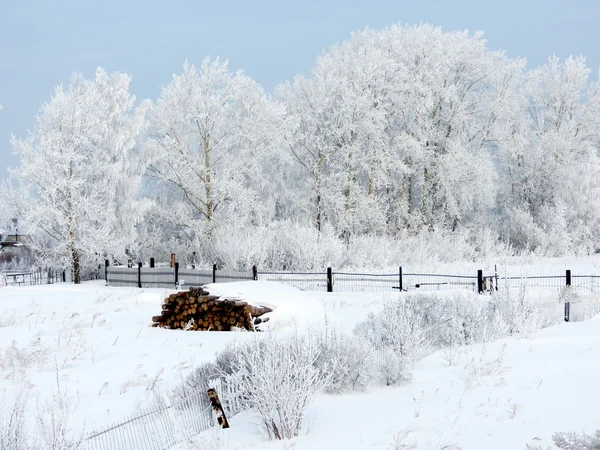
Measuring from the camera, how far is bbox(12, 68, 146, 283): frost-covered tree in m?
27.2

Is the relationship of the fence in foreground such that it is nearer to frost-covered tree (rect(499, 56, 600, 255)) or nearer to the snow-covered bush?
frost-covered tree (rect(499, 56, 600, 255))

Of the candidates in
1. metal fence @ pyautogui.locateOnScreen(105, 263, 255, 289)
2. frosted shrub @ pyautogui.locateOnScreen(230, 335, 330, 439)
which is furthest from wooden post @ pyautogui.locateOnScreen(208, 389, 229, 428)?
metal fence @ pyautogui.locateOnScreen(105, 263, 255, 289)

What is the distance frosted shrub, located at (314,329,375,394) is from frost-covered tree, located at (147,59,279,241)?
23.4 meters

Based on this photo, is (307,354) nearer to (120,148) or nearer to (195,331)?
(195,331)

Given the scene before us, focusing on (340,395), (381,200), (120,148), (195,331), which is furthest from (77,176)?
(340,395)

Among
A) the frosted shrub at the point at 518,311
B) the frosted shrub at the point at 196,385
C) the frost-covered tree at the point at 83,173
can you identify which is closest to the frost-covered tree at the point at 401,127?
the frost-covered tree at the point at 83,173

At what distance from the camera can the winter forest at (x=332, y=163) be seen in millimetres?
27859

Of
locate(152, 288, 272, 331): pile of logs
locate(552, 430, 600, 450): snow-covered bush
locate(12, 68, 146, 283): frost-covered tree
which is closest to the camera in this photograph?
locate(552, 430, 600, 450): snow-covered bush

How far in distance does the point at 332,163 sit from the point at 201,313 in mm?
21158

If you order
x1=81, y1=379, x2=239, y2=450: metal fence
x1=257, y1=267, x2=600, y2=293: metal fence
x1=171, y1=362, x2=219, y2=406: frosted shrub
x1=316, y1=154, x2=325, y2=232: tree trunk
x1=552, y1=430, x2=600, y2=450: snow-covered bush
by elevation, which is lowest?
x1=81, y1=379, x2=239, y2=450: metal fence

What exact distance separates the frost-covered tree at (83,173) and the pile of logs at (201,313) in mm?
16259

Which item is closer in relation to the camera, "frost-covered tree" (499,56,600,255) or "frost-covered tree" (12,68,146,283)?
"frost-covered tree" (12,68,146,283)

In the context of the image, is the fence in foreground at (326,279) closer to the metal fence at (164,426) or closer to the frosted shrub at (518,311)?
the frosted shrub at (518,311)

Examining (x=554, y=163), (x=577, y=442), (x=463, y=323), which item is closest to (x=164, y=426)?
(x=577, y=442)
